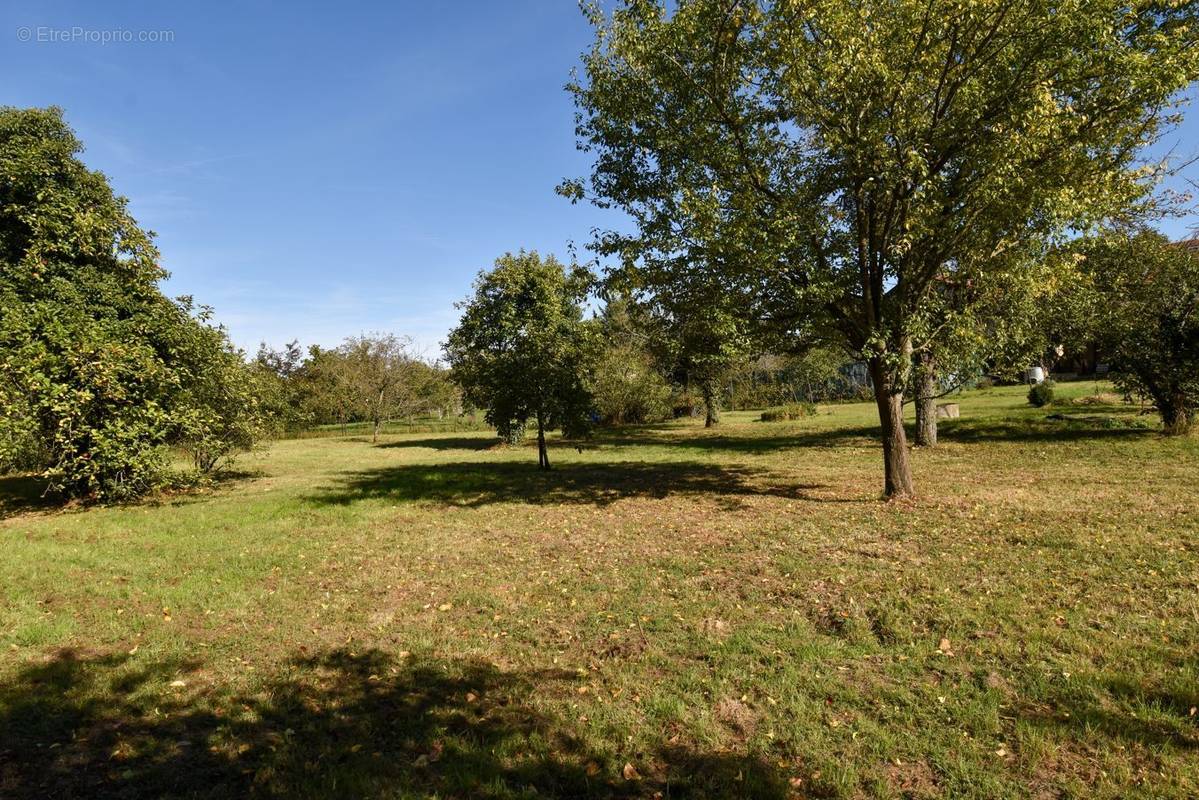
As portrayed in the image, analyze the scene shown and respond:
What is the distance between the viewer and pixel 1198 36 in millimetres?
9078

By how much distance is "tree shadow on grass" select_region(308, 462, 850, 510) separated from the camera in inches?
577

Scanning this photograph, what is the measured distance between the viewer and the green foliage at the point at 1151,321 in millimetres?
16406

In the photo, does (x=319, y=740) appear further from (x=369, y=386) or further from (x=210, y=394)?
(x=369, y=386)

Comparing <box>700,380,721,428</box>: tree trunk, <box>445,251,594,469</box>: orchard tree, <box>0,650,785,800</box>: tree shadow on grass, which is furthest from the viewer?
<box>700,380,721,428</box>: tree trunk

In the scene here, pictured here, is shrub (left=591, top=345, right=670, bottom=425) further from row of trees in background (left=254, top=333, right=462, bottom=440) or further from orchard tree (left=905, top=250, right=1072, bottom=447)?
orchard tree (left=905, top=250, right=1072, bottom=447)

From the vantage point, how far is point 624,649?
6078 mm

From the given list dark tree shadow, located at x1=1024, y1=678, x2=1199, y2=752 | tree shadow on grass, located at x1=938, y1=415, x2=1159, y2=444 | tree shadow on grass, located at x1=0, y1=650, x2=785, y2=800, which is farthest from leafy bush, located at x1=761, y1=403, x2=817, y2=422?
tree shadow on grass, located at x1=0, y1=650, x2=785, y2=800

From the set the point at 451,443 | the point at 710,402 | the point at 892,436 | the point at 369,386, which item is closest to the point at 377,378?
the point at 369,386

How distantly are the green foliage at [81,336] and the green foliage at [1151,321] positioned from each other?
24262 mm

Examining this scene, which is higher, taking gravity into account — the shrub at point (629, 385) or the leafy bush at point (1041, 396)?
the shrub at point (629, 385)

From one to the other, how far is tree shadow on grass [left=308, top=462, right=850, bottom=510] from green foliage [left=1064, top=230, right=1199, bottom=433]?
10.7m

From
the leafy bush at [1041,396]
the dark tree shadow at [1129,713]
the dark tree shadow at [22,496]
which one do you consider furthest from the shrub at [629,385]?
the dark tree shadow at [1129,713]

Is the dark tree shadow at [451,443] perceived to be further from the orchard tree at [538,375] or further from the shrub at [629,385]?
the orchard tree at [538,375]

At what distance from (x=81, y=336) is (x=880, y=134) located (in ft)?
56.8
